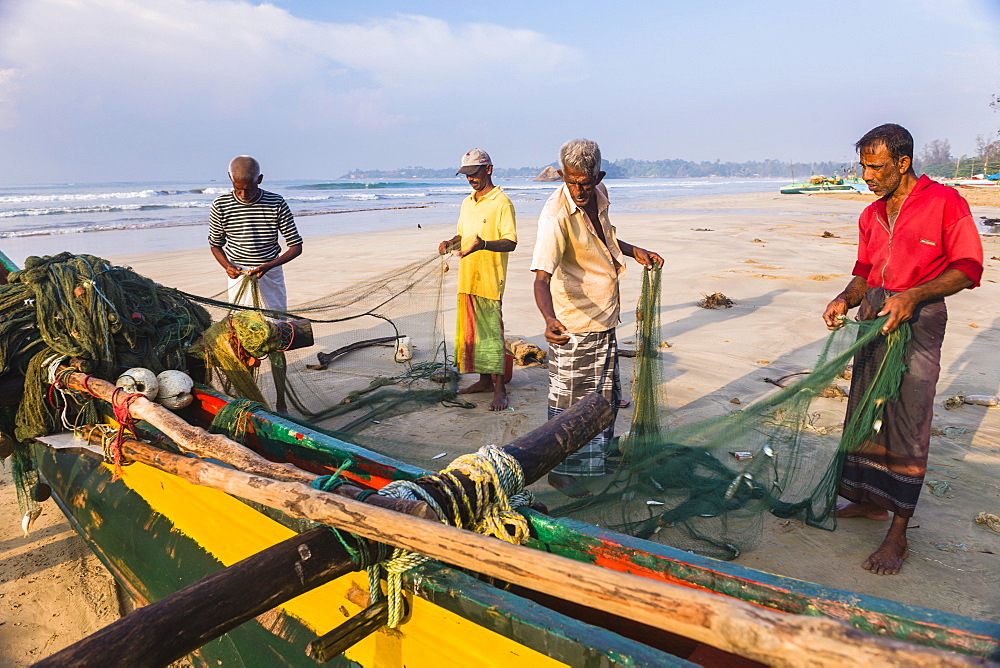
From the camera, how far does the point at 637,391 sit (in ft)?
12.0

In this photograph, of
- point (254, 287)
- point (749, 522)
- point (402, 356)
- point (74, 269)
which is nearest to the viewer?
point (749, 522)

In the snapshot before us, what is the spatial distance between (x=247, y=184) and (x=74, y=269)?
4.95 feet

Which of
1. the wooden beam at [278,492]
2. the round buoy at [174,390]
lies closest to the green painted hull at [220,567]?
the wooden beam at [278,492]

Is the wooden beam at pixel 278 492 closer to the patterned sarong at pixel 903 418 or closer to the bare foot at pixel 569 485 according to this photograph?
the bare foot at pixel 569 485

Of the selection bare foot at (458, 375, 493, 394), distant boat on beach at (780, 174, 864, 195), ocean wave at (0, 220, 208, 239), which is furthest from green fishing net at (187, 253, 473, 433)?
distant boat on beach at (780, 174, 864, 195)

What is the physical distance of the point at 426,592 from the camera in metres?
1.69

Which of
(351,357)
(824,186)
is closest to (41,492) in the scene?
(351,357)

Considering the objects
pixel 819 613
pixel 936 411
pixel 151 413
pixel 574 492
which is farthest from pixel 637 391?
pixel 936 411

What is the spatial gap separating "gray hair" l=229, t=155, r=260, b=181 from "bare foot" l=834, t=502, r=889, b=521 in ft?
15.2

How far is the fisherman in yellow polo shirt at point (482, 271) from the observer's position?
16.4 ft

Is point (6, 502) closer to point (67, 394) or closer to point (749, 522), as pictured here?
point (67, 394)

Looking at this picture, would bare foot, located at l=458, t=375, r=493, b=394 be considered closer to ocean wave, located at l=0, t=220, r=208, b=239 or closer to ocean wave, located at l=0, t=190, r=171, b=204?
ocean wave, located at l=0, t=220, r=208, b=239

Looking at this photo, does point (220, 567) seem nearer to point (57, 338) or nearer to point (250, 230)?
point (57, 338)

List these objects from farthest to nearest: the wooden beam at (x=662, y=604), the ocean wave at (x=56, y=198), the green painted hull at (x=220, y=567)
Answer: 1. the ocean wave at (x=56, y=198)
2. the green painted hull at (x=220, y=567)
3. the wooden beam at (x=662, y=604)
